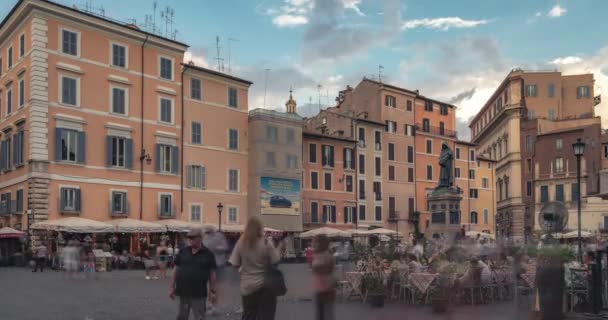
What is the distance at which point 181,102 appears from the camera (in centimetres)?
4403

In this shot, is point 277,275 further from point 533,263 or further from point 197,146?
point 197,146

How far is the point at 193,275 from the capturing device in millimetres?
8664

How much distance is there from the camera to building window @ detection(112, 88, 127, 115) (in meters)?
40.0

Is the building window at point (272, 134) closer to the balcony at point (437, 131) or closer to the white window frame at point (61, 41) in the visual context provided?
the white window frame at point (61, 41)

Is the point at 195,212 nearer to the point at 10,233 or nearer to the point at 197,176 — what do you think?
the point at 197,176

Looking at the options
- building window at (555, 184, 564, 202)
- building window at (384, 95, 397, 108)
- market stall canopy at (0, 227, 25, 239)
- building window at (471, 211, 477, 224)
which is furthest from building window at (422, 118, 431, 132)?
market stall canopy at (0, 227, 25, 239)

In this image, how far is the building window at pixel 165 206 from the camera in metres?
42.0

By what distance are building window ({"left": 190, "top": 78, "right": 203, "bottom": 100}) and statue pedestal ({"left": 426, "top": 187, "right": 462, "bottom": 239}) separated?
59.4ft

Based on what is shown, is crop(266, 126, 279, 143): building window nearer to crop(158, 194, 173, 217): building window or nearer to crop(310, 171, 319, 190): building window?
crop(310, 171, 319, 190): building window

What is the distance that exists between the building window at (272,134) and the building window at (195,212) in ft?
27.4

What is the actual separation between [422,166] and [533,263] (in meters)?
49.0

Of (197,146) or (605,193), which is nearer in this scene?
(605,193)

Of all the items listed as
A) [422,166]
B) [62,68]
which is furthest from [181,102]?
[422,166]

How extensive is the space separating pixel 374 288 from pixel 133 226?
22.3m
